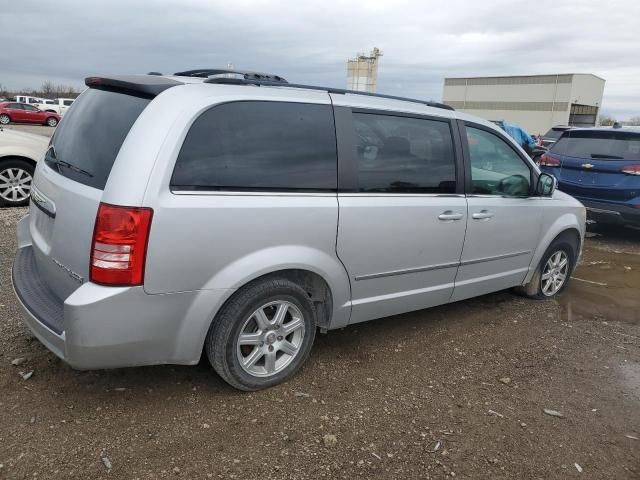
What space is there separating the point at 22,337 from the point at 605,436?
12.4 ft

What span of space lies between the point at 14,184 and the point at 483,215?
21.5ft

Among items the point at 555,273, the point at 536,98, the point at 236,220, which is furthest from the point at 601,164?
the point at 536,98

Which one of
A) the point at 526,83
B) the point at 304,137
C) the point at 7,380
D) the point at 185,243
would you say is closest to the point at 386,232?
the point at 304,137

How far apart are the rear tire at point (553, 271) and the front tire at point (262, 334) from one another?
2.70 meters

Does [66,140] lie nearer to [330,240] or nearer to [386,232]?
[330,240]

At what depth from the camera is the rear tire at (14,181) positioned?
7.09 m

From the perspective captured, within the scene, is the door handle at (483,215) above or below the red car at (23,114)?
above

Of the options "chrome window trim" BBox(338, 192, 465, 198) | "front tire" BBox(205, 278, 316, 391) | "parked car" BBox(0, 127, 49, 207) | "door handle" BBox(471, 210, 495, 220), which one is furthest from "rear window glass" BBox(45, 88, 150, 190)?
"parked car" BBox(0, 127, 49, 207)

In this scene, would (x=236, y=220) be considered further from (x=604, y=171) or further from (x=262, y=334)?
(x=604, y=171)

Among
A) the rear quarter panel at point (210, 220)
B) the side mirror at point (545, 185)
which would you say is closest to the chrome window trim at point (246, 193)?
the rear quarter panel at point (210, 220)

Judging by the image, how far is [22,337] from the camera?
353 cm

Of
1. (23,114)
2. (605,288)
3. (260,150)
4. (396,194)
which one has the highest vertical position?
(260,150)

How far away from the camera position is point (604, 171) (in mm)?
7250

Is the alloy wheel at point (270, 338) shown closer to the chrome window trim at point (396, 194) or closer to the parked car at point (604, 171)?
the chrome window trim at point (396, 194)
